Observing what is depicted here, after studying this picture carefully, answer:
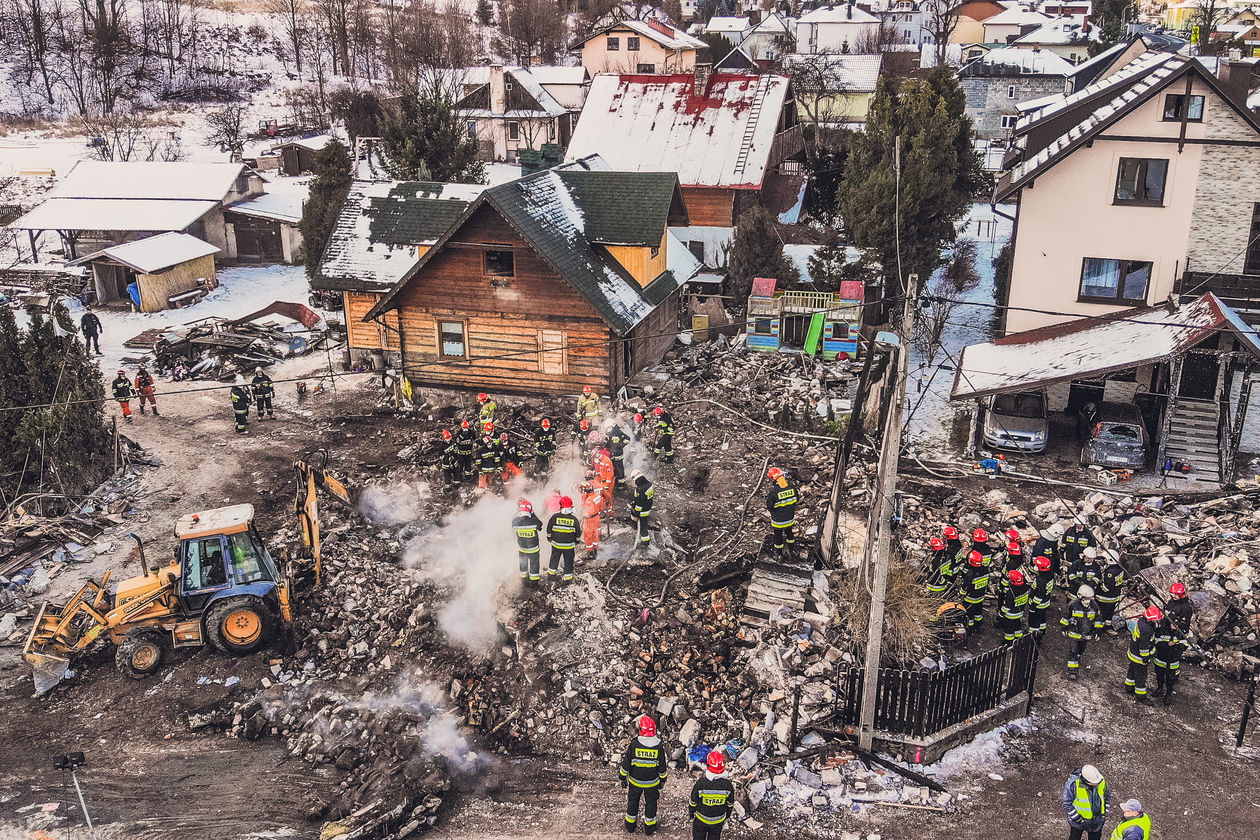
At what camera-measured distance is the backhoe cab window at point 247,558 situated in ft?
48.6

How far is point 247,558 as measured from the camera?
15.0m

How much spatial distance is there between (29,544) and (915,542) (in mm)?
17188

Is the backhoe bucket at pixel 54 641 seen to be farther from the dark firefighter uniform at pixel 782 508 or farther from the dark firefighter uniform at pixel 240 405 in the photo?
the dark firefighter uniform at pixel 782 508

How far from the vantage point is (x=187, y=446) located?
23406 millimetres

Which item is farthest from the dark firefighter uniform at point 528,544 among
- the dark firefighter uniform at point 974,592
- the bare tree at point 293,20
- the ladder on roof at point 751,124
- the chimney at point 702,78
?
the bare tree at point 293,20

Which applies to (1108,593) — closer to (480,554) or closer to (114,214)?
(480,554)

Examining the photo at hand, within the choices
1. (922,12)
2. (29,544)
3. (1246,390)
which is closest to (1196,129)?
(1246,390)

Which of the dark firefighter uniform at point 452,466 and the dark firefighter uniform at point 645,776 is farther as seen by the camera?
the dark firefighter uniform at point 452,466

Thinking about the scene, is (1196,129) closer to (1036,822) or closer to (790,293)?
(790,293)

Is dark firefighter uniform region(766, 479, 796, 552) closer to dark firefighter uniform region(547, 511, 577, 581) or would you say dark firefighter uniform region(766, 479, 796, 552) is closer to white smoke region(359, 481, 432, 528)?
dark firefighter uniform region(547, 511, 577, 581)

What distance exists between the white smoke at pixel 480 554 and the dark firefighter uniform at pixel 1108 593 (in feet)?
30.9

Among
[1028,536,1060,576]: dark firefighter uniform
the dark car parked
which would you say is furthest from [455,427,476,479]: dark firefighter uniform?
the dark car parked

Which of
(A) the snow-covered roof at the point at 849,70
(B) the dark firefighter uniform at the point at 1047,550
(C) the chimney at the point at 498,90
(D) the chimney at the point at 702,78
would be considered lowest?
(B) the dark firefighter uniform at the point at 1047,550

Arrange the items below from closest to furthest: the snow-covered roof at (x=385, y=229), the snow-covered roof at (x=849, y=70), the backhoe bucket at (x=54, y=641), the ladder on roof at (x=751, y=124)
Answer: the backhoe bucket at (x=54, y=641) < the snow-covered roof at (x=385, y=229) < the ladder on roof at (x=751, y=124) < the snow-covered roof at (x=849, y=70)
